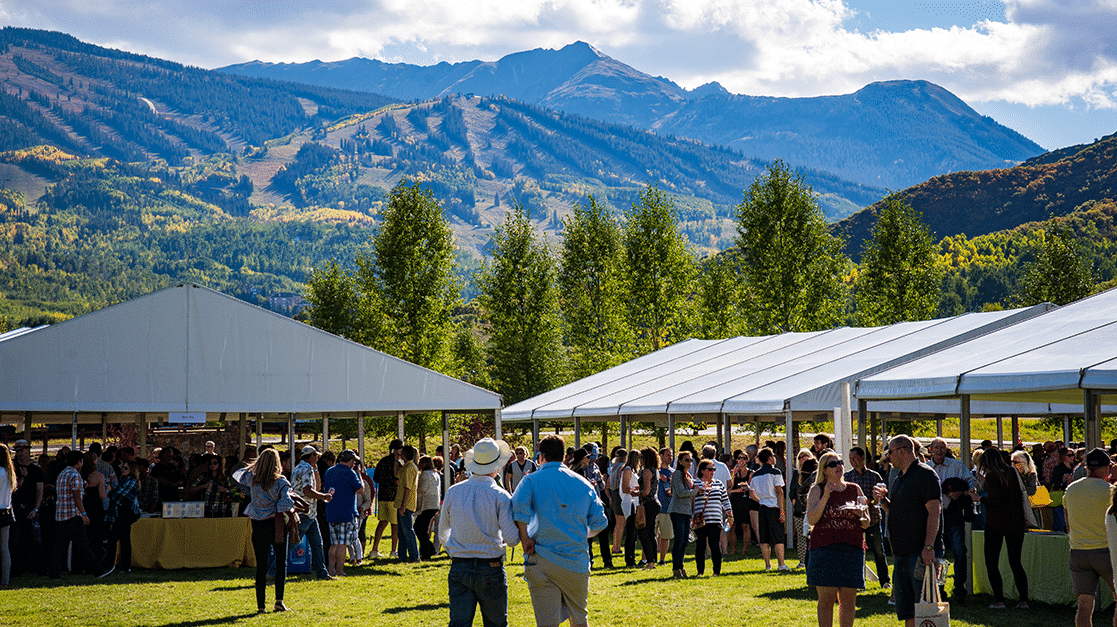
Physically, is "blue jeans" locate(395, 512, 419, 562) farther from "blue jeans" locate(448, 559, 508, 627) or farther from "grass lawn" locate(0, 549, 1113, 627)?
"blue jeans" locate(448, 559, 508, 627)

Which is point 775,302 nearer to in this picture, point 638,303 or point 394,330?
point 638,303

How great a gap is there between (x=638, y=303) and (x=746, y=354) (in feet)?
60.9

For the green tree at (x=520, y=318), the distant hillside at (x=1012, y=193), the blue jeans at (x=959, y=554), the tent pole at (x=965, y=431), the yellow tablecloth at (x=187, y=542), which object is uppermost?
the distant hillside at (x=1012, y=193)

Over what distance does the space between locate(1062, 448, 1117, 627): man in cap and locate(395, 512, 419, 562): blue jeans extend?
9.38m

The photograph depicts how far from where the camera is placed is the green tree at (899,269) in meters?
39.2

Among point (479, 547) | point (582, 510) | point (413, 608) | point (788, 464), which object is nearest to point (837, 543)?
point (582, 510)

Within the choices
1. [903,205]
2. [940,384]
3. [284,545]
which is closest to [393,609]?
[284,545]

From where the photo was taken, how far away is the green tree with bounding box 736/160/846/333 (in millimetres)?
37719

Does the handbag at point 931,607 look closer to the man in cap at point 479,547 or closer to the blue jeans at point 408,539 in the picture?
the man in cap at point 479,547

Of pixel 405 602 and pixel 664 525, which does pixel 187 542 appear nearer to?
pixel 405 602

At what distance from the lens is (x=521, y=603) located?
10.8 metres

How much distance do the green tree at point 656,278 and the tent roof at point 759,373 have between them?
47.8 feet

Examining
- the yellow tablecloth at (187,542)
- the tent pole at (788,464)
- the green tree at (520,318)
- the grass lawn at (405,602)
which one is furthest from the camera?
the green tree at (520,318)

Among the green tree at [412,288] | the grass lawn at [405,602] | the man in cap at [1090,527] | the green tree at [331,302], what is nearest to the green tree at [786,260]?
the green tree at [412,288]
